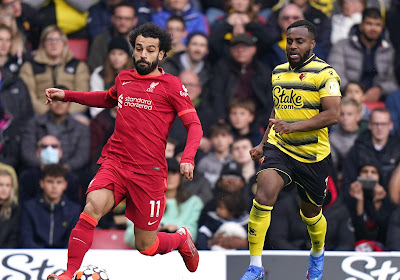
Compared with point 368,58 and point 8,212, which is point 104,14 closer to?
point 8,212

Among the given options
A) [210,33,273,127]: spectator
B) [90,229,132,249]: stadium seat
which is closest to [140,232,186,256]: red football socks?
[90,229,132,249]: stadium seat

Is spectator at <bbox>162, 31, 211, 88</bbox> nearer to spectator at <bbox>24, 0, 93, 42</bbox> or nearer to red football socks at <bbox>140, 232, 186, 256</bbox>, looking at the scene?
spectator at <bbox>24, 0, 93, 42</bbox>

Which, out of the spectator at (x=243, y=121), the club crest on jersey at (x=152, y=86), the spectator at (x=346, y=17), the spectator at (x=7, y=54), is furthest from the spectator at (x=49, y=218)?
the spectator at (x=346, y=17)

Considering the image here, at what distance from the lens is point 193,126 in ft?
26.1

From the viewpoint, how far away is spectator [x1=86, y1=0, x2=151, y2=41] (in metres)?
12.6

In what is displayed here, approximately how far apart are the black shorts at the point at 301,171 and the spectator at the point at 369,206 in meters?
2.67

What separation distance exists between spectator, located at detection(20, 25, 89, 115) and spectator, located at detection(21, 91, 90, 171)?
34 cm

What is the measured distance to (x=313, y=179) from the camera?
828 cm

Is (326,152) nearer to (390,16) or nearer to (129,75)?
(129,75)

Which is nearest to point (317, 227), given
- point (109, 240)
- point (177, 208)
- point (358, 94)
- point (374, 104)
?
point (177, 208)

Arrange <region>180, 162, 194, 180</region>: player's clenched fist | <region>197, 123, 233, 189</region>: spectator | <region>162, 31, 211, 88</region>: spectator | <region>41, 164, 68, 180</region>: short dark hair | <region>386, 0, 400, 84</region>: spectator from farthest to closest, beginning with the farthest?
1. <region>386, 0, 400, 84</region>: spectator
2. <region>162, 31, 211, 88</region>: spectator
3. <region>197, 123, 233, 189</region>: spectator
4. <region>41, 164, 68, 180</region>: short dark hair
5. <region>180, 162, 194, 180</region>: player's clenched fist

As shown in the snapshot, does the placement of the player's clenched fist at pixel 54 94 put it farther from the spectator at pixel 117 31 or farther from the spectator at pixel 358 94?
the spectator at pixel 358 94

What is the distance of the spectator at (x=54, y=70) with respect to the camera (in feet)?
39.3

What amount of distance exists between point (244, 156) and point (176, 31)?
6.79 ft
